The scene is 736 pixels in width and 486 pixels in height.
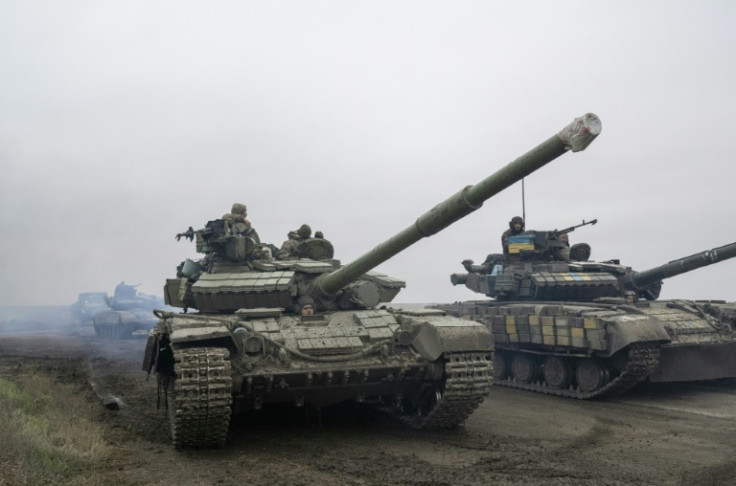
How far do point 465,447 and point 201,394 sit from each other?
3.30m

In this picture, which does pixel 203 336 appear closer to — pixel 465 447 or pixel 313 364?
pixel 313 364

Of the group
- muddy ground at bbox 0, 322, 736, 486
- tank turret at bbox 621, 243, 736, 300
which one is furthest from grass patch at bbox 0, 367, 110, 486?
tank turret at bbox 621, 243, 736, 300

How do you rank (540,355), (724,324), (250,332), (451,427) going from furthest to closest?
1. (540,355)
2. (724,324)
3. (451,427)
4. (250,332)

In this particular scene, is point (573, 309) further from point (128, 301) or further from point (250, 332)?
point (128, 301)

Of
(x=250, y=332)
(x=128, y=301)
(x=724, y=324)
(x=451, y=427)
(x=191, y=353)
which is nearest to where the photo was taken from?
(x=191, y=353)

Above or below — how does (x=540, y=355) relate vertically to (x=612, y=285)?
below

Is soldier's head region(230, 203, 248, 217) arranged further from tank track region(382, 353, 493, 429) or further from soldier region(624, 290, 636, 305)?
soldier region(624, 290, 636, 305)

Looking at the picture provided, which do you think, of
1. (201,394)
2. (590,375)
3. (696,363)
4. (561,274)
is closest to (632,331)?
(590,375)

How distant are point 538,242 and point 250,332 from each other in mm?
9049

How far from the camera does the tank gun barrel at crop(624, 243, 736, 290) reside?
13.7 meters

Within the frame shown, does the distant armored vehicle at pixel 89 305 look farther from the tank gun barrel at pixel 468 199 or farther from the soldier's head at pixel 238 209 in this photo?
the tank gun barrel at pixel 468 199

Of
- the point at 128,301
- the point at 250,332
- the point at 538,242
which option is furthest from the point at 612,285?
the point at 128,301

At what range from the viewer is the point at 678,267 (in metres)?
14.5

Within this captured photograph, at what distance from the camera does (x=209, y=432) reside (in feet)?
26.3
